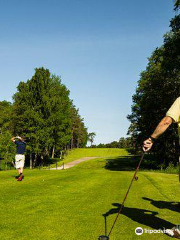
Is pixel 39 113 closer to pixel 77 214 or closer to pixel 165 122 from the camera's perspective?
pixel 77 214

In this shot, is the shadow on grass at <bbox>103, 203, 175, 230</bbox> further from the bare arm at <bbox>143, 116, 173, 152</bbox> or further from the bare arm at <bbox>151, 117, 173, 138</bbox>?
the bare arm at <bbox>151, 117, 173, 138</bbox>

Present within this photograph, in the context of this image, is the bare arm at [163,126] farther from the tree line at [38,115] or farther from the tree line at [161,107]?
the tree line at [38,115]

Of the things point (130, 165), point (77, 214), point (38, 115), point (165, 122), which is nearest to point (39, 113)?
point (38, 115)

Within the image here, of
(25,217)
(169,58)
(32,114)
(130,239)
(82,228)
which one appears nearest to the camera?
(130,239)

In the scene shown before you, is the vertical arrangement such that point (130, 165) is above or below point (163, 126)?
below

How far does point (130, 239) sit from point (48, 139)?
4816cm

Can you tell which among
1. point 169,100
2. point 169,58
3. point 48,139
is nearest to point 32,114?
point 48,139

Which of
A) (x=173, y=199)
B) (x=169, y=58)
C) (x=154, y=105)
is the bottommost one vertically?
(x=173, y=199)

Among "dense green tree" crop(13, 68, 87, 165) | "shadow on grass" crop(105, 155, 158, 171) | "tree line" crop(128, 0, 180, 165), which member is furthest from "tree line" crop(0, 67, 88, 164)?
"tree line" crop(128, 0, 180, 165)

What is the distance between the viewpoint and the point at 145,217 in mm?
6852

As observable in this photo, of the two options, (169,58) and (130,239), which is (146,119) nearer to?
(169,58)

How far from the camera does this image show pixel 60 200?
8852 mm

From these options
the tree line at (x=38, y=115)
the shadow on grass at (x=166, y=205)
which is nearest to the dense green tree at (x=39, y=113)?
the tree line at (x=38, y=115)

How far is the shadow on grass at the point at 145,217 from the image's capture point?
20.0 ft
